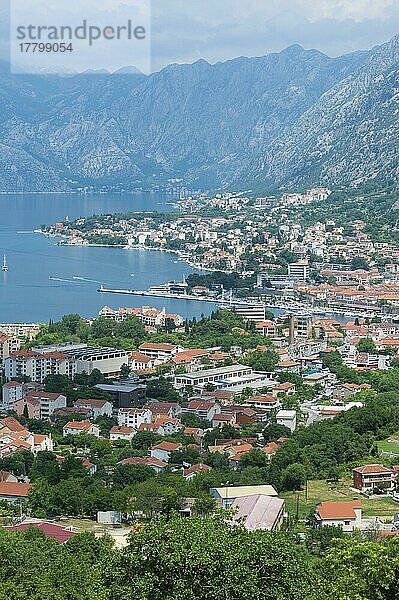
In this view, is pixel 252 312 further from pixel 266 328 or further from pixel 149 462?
pixel 149 462

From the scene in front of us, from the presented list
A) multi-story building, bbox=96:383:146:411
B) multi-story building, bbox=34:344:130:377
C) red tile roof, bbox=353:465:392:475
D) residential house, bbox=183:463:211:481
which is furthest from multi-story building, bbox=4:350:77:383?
red tile roof, bbox=353:465:392:475

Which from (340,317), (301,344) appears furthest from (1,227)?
(301,344)

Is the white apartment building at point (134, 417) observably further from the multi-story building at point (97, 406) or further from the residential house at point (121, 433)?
the residential house at point (121, 433)

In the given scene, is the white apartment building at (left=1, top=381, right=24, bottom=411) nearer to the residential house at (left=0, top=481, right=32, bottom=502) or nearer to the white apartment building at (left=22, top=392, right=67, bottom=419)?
the white apartment building at (left=22, top=392, right=67, bottom=419)

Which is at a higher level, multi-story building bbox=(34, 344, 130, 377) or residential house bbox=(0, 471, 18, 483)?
multi-story building bbox=(34, 344, 130, 377)

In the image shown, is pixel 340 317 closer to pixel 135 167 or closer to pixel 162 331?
pixel 162 331

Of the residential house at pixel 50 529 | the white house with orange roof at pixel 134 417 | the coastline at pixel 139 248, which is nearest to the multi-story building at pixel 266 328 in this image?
the white house with orange roof at pixel 134 417
